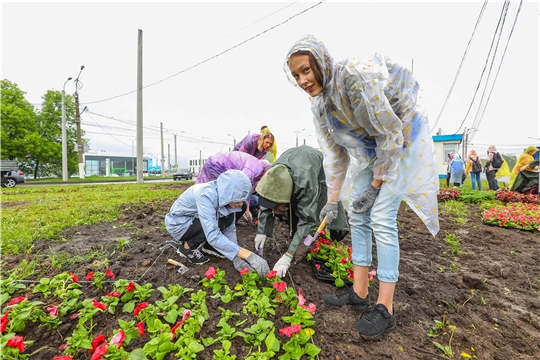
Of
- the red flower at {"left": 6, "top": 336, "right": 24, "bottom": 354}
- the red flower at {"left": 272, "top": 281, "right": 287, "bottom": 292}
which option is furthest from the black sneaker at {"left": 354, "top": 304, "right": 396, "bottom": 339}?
the red flower at {"left": 6, "top": 336, "right": 24, "bottom": 354}

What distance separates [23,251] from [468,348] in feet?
12.3

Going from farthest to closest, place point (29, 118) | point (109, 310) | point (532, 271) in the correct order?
point (29, 118) < point (532, 271) < point (109, 310)

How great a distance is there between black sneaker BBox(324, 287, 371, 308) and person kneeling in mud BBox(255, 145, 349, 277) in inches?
16.5

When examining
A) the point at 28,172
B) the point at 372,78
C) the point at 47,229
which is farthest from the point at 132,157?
the point at 372,78

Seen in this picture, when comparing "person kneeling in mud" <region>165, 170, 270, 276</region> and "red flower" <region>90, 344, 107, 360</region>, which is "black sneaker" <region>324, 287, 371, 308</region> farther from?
"red flower" <region>90, 344, 107, 360</region>

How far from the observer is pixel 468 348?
145cm

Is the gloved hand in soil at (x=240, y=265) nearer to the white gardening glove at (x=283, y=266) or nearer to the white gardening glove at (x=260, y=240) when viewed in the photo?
the white gardening glove at (x=283, y=266)

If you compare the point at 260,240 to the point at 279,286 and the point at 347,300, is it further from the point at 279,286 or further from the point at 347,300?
the point at 347,300

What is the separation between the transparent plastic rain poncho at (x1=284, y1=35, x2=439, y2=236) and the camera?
1428 mm

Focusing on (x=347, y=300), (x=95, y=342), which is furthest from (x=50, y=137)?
(x=347, y=300)

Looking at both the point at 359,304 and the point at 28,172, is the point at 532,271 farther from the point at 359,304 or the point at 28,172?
the point at 28,172

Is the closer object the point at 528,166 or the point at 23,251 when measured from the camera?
the point at 23,251

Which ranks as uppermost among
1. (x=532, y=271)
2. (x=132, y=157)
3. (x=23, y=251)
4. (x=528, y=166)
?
(x=132, y=157)

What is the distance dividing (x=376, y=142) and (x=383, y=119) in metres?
0.20
